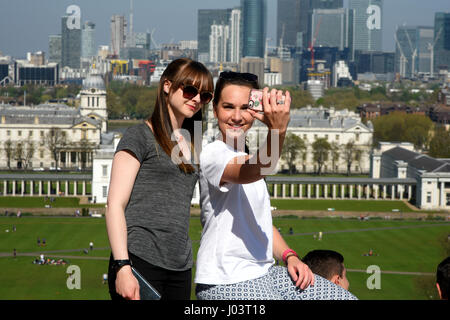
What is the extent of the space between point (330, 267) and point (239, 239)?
2.88 feet

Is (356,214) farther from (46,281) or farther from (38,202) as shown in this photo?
(46,281)

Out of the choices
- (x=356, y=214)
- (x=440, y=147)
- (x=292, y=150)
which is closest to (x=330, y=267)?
(x=356, y=214)

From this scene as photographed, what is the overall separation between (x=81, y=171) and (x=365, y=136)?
79.1 ft

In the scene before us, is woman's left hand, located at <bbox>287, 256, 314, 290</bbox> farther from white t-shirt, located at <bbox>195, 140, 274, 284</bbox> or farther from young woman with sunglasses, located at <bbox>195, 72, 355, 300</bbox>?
white t-shirt, located at <bbox>195, 140, 274, 284</bbox>

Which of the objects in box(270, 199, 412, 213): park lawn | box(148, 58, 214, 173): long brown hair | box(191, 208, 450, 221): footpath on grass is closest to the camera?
box(148, 58, 214, 173): long brown hair

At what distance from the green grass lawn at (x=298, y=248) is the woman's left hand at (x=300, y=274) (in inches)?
777

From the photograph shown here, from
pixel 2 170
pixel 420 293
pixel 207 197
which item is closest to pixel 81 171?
pixel 2 170

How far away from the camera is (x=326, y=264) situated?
5660mm

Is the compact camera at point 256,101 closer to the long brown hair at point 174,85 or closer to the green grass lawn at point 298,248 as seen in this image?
the long brown hair at point 174,85

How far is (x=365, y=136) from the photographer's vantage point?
75000mm

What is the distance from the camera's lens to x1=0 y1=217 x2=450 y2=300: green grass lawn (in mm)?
27281

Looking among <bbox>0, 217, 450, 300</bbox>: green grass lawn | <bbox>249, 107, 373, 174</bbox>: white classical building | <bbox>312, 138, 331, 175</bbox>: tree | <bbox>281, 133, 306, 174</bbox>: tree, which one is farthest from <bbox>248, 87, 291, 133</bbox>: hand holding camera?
<bbox>249, 107, 373, 174</bbox>: white classical building

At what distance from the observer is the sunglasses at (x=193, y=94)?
5.35 metres

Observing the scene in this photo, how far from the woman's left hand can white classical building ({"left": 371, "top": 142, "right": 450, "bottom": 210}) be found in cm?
4789
